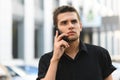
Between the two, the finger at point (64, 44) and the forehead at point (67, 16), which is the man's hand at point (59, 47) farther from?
the forehead at point (67, 16)

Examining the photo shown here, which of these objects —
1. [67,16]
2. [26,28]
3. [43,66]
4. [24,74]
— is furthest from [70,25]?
[26,28]

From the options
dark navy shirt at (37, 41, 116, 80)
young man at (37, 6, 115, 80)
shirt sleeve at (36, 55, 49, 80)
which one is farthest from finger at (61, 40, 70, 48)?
shirt sleeve at (36, 55, 49, 80)

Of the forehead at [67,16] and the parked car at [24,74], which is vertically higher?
the forehead at [67,16]

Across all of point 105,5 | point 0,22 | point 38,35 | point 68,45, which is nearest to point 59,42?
point 68,45

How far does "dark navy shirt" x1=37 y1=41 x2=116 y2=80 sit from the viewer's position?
10.4 ft

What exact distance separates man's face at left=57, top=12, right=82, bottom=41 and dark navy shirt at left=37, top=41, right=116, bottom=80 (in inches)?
6.6

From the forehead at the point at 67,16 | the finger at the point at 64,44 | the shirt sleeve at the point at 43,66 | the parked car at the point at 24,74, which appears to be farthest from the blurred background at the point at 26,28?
the finger at the point at 64,44

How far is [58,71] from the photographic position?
321 cm

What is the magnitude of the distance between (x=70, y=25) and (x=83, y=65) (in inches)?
12.0

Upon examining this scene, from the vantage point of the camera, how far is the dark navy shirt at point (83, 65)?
318cm

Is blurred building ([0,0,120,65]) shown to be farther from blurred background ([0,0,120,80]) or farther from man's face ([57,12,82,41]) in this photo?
man's face ([57,12,82,41])

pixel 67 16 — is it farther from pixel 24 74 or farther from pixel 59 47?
pixel 24 74

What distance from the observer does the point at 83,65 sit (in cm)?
321

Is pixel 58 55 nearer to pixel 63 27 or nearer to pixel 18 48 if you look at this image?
pixel 63 27
